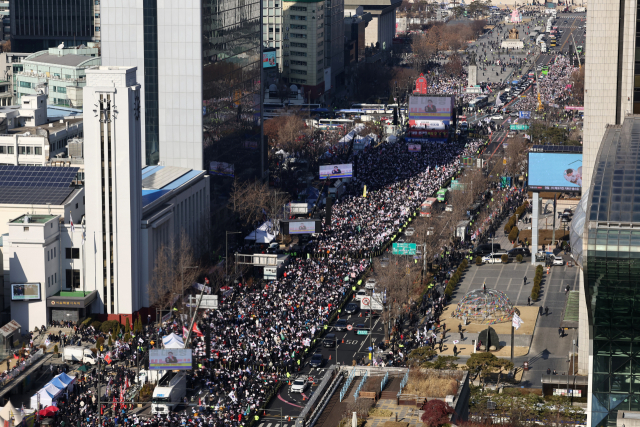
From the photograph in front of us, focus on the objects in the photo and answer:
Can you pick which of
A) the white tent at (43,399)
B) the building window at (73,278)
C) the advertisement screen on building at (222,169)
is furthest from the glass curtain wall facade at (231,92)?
the white tent at (43,399)

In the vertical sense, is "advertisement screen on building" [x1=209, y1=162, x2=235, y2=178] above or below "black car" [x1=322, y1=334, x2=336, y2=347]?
above

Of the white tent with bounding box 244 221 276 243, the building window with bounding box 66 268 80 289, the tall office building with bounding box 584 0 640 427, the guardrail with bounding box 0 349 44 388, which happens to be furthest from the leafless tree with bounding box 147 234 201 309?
the tall office building with bounding box 584 0 640 427

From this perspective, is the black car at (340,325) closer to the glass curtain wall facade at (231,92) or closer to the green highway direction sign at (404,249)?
the green highway direction sign at (404,249)

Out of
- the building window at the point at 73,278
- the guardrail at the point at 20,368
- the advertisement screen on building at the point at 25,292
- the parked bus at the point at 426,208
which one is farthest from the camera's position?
the parked bus at the point at 426,208

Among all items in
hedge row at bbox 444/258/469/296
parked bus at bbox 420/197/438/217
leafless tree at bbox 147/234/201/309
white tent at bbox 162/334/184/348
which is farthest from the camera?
parked bus at bbox 420/197/438/217

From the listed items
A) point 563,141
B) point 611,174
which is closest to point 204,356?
point 611,174

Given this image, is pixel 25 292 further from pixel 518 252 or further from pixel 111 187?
pixel 518 252

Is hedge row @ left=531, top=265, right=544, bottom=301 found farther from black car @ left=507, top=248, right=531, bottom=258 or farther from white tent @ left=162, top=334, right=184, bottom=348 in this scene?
white tent @ left=162, top=334, right=184, bottom=348
